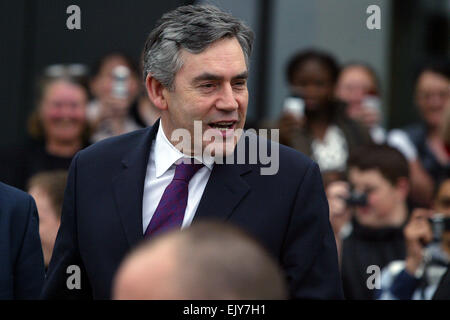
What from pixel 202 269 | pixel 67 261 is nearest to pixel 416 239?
pixel 67 261

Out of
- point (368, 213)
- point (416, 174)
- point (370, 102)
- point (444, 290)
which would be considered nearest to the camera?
point (444, 290)

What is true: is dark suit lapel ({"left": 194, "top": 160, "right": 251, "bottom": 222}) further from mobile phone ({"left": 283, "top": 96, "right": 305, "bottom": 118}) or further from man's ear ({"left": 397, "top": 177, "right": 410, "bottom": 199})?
mobile phone ({"left": 283, "top": 96, "right": 305, "bottom": 118})

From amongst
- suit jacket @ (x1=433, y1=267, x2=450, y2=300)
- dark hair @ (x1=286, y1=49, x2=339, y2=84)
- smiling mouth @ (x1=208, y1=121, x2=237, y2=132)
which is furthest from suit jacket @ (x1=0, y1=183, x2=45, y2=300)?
dark hair @ (x1=286, y1=49, x2=339, y2=84)

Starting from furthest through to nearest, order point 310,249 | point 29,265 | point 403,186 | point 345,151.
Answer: point 345,151, point 403,186, point 29,265, point 310,249

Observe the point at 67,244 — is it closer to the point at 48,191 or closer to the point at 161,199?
the point at 161,199

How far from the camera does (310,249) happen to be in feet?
10.1

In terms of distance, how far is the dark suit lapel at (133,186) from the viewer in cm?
312

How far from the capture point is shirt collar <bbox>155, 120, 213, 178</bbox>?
325 cm

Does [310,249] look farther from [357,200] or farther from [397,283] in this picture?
[357,200]

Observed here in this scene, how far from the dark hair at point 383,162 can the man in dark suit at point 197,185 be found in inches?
99.3

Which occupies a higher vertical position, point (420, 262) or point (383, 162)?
point (383, 162)

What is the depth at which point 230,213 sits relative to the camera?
3.14 metres

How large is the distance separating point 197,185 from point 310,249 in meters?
0.45

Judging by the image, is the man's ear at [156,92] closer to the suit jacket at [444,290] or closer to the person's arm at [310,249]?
the person's arm at [310,249]
